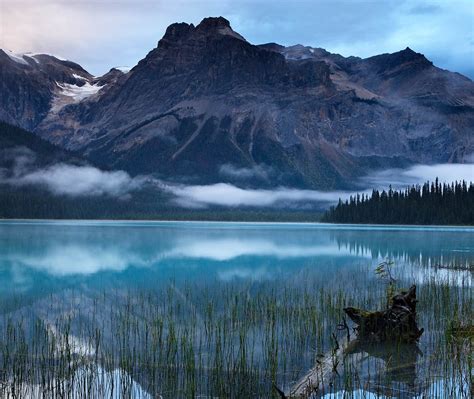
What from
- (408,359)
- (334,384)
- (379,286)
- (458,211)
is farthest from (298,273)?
(458,211)

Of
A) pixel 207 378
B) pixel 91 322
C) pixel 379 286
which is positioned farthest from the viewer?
pixel 379 286

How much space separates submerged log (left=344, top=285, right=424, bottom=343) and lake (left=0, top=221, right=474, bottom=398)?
71 cm

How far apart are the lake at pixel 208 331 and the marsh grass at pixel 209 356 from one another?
0.20ft

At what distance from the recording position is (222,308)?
26844mm

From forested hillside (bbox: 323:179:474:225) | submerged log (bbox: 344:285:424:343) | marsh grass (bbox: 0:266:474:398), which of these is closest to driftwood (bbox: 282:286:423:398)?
submerged log (bbox: 344:285:424:343)

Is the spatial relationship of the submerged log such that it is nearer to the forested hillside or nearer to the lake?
the lake

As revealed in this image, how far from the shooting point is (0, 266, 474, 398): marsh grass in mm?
14594

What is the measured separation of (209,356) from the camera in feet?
58.5

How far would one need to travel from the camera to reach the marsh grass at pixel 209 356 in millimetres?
14594

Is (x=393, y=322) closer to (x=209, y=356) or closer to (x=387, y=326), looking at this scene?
(x=387, y=326)

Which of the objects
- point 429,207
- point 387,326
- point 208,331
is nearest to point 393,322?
point 387,326

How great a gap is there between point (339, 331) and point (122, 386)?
31.6 feet

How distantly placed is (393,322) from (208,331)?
22.5ft

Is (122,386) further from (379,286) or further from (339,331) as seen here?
(379,286)
